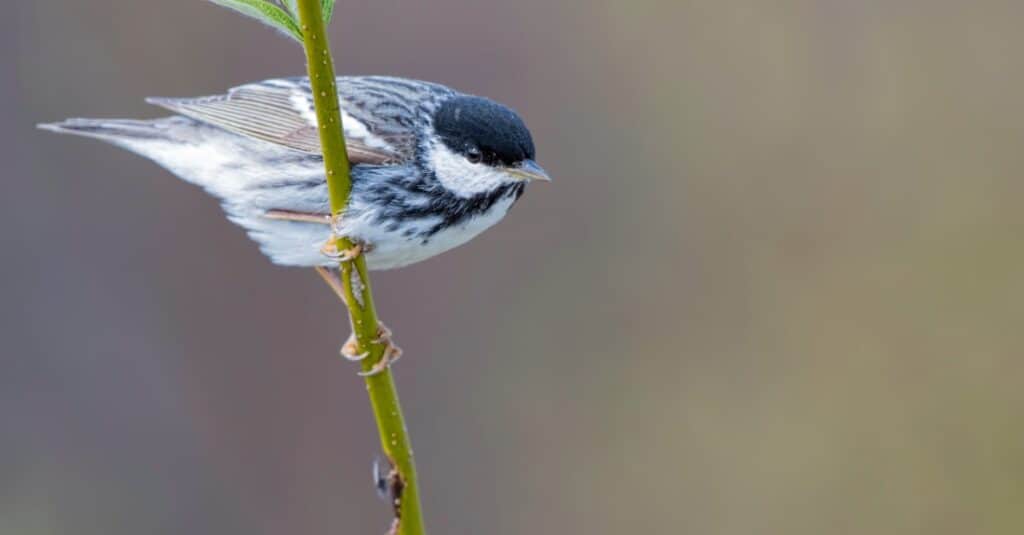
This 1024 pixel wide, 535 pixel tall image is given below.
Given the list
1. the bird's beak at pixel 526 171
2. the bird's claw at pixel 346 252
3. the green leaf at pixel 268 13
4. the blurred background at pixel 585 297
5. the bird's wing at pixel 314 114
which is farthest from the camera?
the blurred background at pixel 585 297

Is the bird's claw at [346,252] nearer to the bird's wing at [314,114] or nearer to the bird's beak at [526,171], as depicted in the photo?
the bird's wing at [314,114]

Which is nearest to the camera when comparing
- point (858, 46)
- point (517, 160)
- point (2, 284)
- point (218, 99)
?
point (517, 160)

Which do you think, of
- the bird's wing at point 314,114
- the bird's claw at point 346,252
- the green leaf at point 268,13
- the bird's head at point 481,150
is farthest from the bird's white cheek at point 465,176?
the green leaf at point 268,13

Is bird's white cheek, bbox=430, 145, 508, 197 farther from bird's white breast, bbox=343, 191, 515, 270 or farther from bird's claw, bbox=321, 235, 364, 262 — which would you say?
bird's claw, bbox=321, 235, 364, 262

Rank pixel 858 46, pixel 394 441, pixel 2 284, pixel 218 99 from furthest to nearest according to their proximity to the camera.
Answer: pixel 858 46, pixel 2 284, pixel 218 99, pixel 394 441

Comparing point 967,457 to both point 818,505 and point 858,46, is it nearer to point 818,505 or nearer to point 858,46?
point 818,505

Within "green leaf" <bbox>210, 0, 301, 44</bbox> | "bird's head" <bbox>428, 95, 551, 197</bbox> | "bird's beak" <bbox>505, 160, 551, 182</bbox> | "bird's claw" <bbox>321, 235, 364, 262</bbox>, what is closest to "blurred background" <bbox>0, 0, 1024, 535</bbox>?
"bird's head" <bbox>428, 95, 551, 197</bbox>

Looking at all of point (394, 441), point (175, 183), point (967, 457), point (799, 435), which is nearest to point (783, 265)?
point (799, 435)
